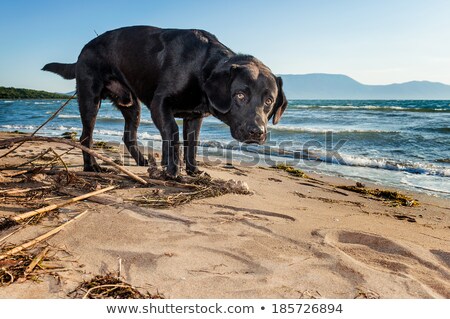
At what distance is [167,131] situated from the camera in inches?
165

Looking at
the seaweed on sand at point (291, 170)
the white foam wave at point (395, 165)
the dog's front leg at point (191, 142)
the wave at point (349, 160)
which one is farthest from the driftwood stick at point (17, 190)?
the white foam wave at point (395, 165)

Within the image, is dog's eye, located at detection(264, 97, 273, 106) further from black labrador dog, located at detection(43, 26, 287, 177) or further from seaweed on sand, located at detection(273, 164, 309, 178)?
seaweed on sand, located at detection(273, 164, 309, 178)

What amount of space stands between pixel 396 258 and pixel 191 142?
114 inches

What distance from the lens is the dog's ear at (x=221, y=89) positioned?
3.69m

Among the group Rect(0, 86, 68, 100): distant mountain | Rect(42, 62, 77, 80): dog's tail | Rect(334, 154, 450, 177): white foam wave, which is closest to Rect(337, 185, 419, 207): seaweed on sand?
Rect(334, 154, 450, 177): white foam wave

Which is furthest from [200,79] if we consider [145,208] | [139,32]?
[145,208]

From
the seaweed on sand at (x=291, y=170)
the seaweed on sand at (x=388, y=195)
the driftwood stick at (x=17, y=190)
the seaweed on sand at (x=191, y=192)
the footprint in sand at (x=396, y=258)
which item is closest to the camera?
the footprint in sand at (x=396, y=258)

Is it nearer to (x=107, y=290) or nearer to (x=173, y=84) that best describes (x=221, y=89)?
(x=173, y=84)

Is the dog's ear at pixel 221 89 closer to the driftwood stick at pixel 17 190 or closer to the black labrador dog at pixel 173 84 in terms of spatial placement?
the black labrador dog at pixel 173 84

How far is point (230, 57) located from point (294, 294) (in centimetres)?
270

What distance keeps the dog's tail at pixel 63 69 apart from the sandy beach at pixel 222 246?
1989 mm

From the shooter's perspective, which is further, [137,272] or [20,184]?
[20,184]

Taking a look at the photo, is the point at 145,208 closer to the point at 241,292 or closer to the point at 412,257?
the point at 241,292

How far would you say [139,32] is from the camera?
4.70 meters
